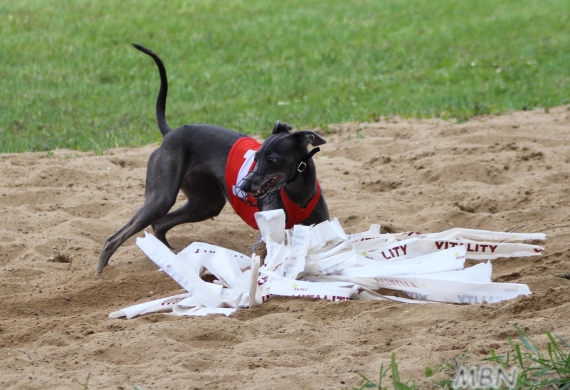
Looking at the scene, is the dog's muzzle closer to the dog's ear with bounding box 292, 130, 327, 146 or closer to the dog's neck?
the dog's neck

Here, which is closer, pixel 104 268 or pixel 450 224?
pixel 104 268

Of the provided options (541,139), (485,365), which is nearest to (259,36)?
(541,139)

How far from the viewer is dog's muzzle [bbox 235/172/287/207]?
516 centimetres

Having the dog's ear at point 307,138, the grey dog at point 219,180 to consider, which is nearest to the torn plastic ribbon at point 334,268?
the grey dog at point 219,180

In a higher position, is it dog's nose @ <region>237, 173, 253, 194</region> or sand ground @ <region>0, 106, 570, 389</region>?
dog's nose @ <region>237, 173, 253, 194</region>

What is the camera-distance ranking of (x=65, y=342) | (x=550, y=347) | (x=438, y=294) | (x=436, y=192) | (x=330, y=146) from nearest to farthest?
(x=550, y=347)
(x=65, y=342)
(x=438, y=294)
(x=436, y=192)
(x=330, y=146)

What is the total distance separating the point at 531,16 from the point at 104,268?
37.8ft

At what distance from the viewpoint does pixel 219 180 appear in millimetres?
5805

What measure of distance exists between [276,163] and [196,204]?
1108 millimetres

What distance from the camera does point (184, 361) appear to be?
11.4 ft

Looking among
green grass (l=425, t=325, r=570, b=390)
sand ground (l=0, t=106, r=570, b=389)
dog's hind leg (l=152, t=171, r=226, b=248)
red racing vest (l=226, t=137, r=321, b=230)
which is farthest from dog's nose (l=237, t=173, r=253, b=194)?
green grass (l=425, t=325, r=570, b=390)

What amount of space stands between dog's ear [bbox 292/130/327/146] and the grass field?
3.51 meters

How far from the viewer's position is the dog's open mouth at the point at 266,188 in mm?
5195

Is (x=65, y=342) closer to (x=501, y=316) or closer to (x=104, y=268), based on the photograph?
(x=104, y=268)
